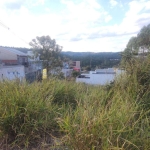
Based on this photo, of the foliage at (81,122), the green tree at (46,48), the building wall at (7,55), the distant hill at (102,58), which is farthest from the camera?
the building wall at (7,55)

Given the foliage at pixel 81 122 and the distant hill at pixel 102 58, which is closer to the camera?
the foliage at pixel 81 122

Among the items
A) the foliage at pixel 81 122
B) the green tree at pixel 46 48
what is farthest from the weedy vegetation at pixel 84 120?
the green tree at pixel 46 48

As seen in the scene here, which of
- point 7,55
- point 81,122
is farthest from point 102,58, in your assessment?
point 7,55

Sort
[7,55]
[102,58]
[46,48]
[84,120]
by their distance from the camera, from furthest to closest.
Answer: [7,55] < [46,48] < [102,58] < [84,120]

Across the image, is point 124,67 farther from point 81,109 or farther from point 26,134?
point 26,134

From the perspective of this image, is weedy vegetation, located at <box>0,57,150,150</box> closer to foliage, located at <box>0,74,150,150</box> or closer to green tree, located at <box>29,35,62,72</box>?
foliage, located at <box>0,74,150,150</box>

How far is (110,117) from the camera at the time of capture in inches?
73.4

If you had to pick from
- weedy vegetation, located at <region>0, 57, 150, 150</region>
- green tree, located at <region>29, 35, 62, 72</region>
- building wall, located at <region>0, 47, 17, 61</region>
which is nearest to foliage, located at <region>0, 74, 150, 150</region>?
weedy vegetation, located at <region>0, 57, 150, 150</region>

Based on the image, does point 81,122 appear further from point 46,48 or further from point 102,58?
point 46,48

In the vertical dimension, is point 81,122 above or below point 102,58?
below

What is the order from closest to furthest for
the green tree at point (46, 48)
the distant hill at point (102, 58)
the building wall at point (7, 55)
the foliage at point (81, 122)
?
the foliage at point (81, 122)
the distant hill at point (102, 58)
the green tree at point (46, 48)
the building wall at point (7, 55)

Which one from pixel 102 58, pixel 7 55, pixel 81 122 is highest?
pixel 7 55

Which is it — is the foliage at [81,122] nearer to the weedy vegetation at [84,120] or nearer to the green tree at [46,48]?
the weedy vegetation at [84,120]

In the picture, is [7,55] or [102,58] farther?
[7,55]
